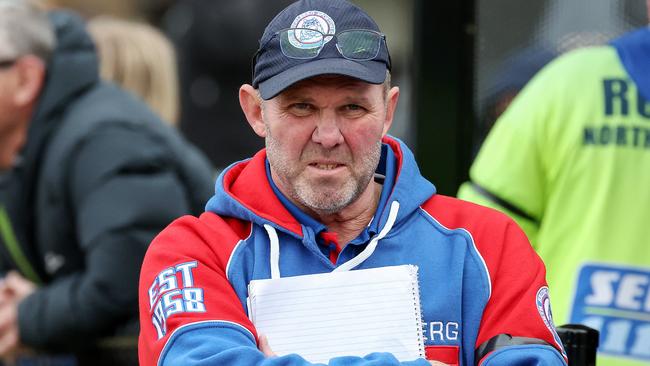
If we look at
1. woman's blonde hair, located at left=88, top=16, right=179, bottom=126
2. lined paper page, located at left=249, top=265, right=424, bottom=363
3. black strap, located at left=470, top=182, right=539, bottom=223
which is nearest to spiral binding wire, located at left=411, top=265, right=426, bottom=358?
lined paper page, located at left=249, top=265, right=424, bottom=363

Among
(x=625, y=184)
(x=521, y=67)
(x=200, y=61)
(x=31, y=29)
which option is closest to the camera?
(x=625, y=184)

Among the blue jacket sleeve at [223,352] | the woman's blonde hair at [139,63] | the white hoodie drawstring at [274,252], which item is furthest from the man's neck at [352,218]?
the woman's blonde hair at [139,63]

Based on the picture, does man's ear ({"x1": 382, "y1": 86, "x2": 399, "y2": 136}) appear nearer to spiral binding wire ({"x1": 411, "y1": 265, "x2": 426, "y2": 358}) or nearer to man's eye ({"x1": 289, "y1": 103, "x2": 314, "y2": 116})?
man's eye ({"x1": 289, "y1": 103, "x2": 314, "y2": 116})

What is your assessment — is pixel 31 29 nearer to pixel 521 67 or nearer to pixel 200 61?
pixel 521 67

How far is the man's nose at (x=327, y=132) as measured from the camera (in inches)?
129

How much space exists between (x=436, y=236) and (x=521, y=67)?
209 centimetres

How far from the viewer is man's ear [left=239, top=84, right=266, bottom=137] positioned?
3.51 m

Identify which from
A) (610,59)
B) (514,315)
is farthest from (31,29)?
(514,315)

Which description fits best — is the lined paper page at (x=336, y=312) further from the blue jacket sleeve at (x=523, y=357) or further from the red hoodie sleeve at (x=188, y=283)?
the blue jacket sleeve at (x=523, y=357)

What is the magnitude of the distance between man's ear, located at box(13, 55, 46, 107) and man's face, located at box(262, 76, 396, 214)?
8.76 ft

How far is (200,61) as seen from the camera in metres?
9.50

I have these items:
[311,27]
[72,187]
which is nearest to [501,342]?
[311,27]

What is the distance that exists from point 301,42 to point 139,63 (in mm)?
3930

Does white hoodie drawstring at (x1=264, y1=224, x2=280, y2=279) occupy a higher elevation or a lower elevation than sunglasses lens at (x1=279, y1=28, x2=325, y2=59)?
lower
